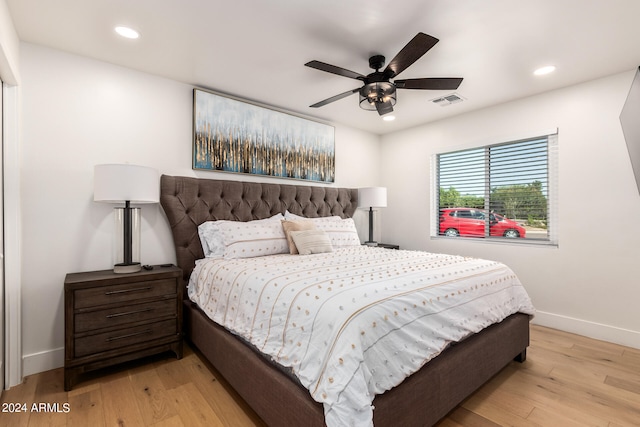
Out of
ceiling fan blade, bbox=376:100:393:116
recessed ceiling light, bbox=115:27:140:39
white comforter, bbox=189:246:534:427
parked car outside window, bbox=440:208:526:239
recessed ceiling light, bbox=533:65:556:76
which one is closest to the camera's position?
white comforter, bbox=189:246:534:427

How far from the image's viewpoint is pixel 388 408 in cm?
126

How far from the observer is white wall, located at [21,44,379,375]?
225 cm

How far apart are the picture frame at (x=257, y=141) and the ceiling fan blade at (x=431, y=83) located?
1628 millimetres

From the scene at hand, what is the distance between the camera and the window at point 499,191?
325cm

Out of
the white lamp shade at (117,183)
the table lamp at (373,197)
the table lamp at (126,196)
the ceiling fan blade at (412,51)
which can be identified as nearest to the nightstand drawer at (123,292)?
the table lamp at (126,196)

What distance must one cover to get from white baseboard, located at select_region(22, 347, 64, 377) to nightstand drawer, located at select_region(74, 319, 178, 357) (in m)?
0.52

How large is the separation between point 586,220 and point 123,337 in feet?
13.5

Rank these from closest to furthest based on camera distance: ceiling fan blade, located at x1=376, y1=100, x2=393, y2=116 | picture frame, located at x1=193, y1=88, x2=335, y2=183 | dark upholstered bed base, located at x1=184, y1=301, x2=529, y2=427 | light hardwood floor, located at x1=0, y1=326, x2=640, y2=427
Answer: dark upholstered bed base, located at x1=184, y1=301, x2=529, y2=427, light hardwood floor, located at x1=0, y1=326, x2=640, y2=427, ceiling fan blade, located at x1=376, y1=100, x2=393, y2=116, picture frame, located at x1=193, y1=88, x2=335, y2=183

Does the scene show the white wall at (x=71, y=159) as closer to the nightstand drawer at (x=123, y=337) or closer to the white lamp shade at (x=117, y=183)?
the white lamp shade at (x=117, y=183)

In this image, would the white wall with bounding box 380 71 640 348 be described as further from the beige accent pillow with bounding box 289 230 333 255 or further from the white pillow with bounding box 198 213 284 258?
the white pillow with bounding box 198 213 284 258

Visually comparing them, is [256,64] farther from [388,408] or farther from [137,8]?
[388,408]

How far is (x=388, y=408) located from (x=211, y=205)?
2.36m

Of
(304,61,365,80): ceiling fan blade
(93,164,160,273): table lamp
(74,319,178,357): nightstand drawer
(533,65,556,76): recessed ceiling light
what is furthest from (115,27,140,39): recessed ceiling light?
(533,65,556,76): recessed ceiling light

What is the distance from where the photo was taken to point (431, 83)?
234 cm
